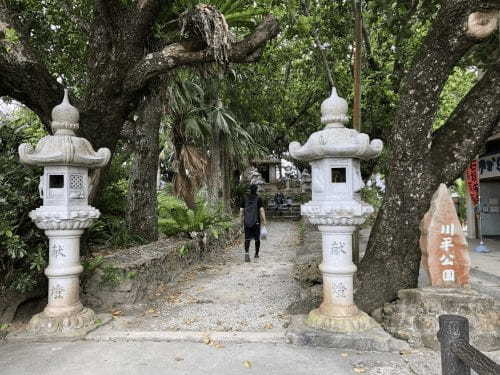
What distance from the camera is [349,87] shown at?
1040 cm

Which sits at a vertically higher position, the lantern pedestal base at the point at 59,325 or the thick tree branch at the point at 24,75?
the thick tree branch at the point at 24,75

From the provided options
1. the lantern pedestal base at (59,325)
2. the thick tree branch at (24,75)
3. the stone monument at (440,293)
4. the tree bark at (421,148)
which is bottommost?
the lantern pedestal base at (59,325)

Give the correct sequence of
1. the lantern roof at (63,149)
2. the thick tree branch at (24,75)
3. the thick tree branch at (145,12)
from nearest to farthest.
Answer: the lantern roof at (63,149) < the thick tree branch at (24,75) < the thick tree branch at (145,12)

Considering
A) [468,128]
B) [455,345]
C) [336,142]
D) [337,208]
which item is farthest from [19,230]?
→ [468,128]

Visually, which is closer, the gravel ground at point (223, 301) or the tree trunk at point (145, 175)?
the gravel ground at point (223, 301)

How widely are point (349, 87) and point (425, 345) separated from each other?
25.9 feet

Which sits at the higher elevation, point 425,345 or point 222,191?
point 222,191

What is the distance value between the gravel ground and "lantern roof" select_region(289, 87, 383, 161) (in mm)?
2212

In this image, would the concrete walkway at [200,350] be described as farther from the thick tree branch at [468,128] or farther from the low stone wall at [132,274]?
the thick tree branch at [468,128]

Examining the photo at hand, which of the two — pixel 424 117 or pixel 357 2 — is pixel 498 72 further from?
pixel 357 2

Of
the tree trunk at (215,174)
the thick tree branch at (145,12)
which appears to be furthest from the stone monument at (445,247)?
the tree trunk at (215,174)

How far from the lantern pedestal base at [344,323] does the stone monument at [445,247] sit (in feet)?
3.03

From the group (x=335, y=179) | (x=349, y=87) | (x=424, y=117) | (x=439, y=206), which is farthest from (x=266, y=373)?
(x=349, y=87)

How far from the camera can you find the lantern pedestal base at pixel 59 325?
167 inches
